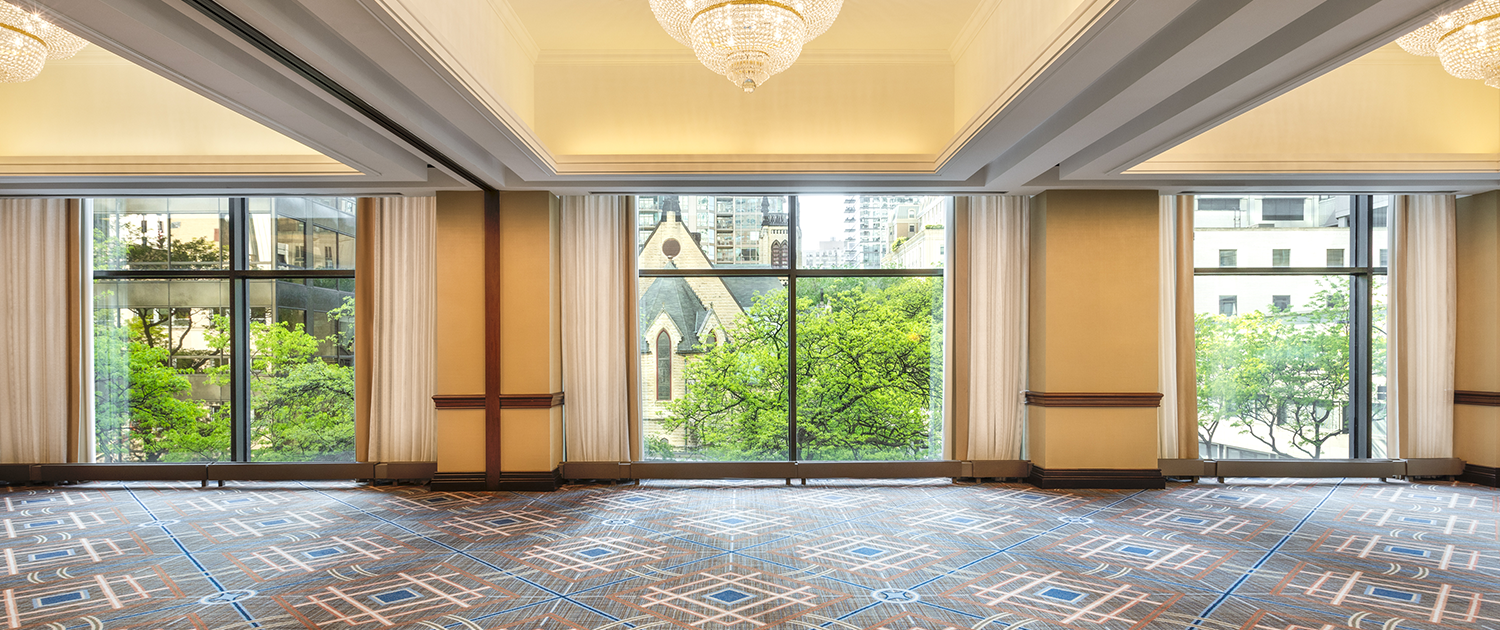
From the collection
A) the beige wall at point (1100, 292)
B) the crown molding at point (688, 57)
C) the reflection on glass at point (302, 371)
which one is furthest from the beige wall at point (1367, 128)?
the reflection on glass at point (302, 371)

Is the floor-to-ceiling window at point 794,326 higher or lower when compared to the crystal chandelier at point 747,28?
lower

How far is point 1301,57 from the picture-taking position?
374 centimetres

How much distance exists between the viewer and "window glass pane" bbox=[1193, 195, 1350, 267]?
24.3ft

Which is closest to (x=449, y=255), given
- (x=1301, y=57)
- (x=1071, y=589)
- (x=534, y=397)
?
(x=534, y=397)

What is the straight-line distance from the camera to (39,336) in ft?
23.7

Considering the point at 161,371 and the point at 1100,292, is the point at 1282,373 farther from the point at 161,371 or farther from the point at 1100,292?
the point at 161,371

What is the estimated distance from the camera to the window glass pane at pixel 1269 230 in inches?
292

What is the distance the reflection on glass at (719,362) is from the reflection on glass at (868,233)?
1.88 feet

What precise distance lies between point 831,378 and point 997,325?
1.76 metres

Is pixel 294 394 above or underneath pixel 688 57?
underneath

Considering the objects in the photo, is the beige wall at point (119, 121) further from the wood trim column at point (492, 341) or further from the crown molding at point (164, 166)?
the wood trim column at point (492, 341)

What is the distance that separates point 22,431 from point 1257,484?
12.2 meters

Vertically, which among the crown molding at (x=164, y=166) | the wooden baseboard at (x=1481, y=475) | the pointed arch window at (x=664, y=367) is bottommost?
the wooden baseboard at (x=1481, y=475)

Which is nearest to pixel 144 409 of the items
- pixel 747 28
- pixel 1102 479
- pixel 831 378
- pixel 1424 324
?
pixel 831 378
